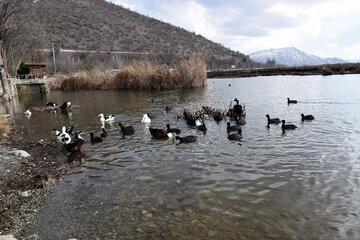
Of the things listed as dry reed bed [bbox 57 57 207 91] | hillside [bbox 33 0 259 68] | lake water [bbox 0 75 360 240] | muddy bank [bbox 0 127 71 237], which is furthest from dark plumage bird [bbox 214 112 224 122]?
hillside [bbox 33 0 259 68]

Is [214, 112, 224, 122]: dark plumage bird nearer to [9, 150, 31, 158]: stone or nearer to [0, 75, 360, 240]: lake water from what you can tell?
[0, 75, 360, 240]: lake water

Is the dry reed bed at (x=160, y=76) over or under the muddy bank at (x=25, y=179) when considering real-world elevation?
over

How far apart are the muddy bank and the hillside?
7152 cm

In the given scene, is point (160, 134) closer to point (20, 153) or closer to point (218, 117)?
point (218, 117)

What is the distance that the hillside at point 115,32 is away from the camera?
87788mm

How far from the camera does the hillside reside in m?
87.8

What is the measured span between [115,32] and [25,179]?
104 metres

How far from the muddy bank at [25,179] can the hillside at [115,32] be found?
71523mm

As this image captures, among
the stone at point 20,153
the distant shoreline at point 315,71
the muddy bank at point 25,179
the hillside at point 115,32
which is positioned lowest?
the muddy bank at point 25,179

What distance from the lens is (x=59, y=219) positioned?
16.1 feet

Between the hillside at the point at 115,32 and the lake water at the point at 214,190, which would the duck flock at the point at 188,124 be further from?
the hillside at the point at 115,32

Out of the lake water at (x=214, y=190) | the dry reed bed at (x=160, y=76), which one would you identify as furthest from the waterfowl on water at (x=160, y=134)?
the dry reed bed at (x=160, y=76)

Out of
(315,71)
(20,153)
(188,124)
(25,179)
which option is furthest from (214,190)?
(315,71)

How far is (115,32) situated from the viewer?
100938 mm
